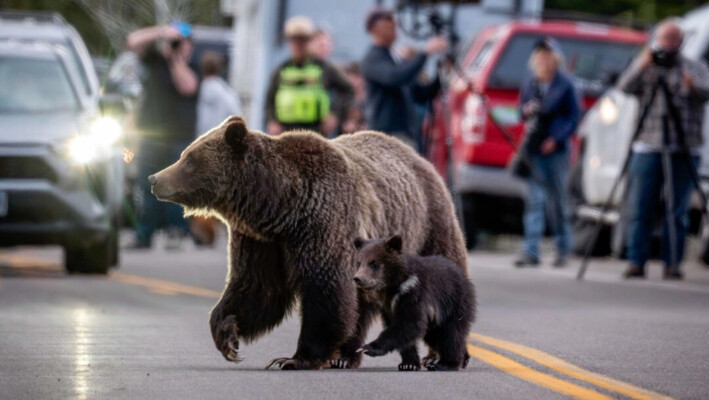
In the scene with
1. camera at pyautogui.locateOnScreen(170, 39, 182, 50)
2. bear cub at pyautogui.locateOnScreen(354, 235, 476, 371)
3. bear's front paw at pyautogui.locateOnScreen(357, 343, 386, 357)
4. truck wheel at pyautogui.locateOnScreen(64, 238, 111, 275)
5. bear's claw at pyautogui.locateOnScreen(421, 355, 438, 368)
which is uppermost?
bear cub at pyautogui.locateOnScreen(354, 235, 476, 371)

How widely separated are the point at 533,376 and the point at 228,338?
138cm

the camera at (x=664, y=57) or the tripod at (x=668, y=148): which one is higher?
the camera at (x=664, y=57)

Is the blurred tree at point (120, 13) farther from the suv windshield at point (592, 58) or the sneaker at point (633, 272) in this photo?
the sneaker at point (633, 272)

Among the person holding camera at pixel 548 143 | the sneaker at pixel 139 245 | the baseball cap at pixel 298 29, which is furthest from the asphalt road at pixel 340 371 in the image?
the sneaker at pixel 139 245

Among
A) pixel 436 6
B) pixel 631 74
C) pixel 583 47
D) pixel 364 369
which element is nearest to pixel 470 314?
pixel 364 369

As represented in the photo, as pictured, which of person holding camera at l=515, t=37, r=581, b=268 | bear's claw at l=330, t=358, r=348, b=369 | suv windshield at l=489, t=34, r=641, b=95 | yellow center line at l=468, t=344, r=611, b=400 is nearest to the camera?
yellow center line at l=468, t=344, r=611, b=400

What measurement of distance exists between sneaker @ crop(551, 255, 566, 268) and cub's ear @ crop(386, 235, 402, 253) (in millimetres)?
10169

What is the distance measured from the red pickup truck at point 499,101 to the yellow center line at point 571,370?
8203mm

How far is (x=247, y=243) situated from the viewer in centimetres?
873

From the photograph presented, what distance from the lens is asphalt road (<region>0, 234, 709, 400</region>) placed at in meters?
8.07

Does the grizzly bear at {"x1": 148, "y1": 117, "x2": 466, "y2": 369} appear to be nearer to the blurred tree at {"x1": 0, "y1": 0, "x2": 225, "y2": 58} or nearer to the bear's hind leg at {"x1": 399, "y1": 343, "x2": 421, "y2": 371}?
the bear's hind leg at {"x1": 399, "y1": 343, "x2": 421, "y2": 371}

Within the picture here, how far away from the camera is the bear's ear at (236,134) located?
8617 mm

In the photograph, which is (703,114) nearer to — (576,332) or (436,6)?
(576,332)

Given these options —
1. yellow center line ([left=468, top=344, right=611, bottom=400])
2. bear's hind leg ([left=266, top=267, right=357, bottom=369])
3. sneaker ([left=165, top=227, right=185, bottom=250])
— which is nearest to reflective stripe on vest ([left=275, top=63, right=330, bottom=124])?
yellow center line ([left=468, top=344, right=611, bottom=400])
